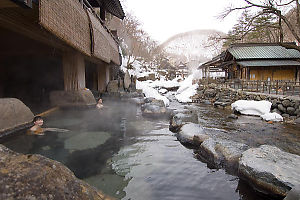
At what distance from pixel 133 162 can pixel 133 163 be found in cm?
4

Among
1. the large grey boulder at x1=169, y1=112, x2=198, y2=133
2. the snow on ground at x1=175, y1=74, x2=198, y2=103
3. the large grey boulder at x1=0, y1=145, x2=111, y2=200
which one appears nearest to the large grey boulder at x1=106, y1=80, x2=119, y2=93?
the large grey boulder at x1=169, y1=112, x2=198, y2=133

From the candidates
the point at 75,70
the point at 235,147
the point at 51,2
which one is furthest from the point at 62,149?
the point at 75,70

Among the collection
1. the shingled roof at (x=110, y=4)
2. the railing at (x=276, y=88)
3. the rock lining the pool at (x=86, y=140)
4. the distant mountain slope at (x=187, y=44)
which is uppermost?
the distant mountain slope at (x=187, y=44)

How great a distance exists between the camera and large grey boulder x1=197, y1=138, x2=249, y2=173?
3.33m

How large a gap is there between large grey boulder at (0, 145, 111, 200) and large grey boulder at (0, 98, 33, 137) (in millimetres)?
3279

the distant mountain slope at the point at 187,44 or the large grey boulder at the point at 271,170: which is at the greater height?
the distant mountain slope at the point at 187,44

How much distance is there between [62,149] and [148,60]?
41.9m

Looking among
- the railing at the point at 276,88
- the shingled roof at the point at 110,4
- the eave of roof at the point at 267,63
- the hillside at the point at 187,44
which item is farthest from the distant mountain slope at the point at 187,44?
the shingled roof at the point at 110,4

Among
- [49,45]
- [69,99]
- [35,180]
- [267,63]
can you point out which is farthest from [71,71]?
[267,63]

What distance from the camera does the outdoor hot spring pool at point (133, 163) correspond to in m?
2.61

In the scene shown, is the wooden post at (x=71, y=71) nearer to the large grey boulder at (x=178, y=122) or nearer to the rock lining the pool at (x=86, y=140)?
the rock lining the pool at (x=86, y=140)

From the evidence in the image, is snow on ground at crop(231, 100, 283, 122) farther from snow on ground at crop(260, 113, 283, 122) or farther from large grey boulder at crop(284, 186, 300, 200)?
large grey boulder at crop(284, 186, 300, 200)

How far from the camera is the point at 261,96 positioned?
36.4 feet

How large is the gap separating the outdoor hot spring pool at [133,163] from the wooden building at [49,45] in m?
2.53
